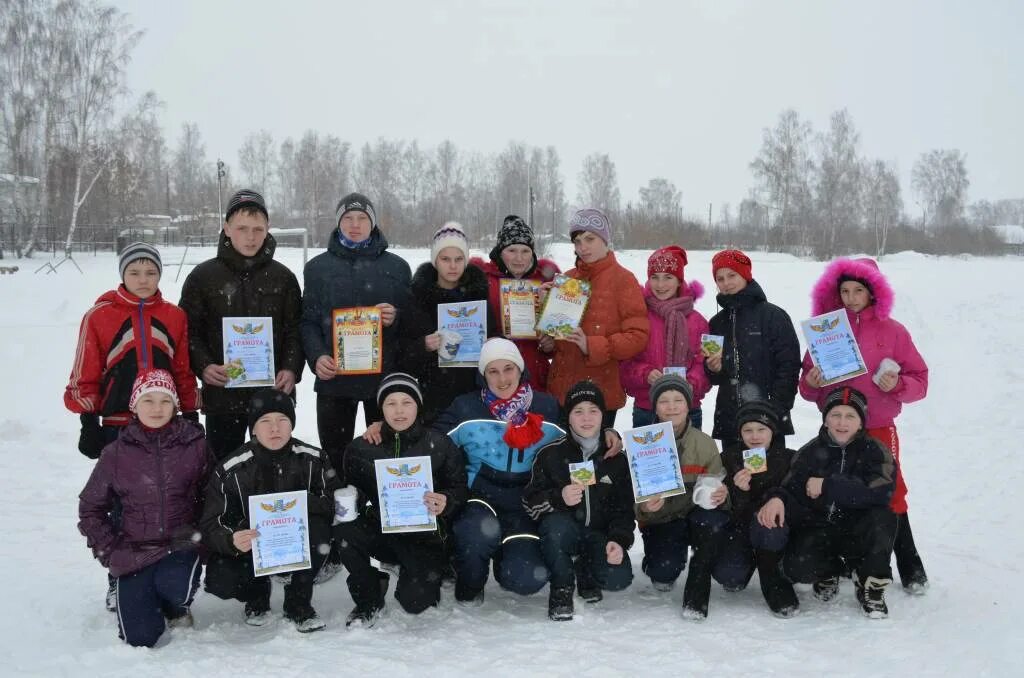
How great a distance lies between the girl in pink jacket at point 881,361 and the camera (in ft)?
15.2

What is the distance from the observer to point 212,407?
4680 mm

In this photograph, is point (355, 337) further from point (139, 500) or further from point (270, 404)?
point (139, 500)

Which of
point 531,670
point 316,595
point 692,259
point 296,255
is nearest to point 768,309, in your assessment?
point 531,670


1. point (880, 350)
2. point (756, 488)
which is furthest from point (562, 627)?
point (880, 350)

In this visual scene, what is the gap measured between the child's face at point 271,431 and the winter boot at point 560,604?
70.6 inches

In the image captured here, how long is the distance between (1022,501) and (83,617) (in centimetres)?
741

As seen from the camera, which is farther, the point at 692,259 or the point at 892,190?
the point at 892,190

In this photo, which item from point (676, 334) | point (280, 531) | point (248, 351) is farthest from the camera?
point (676, 334)

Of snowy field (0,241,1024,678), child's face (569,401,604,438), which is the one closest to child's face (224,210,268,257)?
snowy field (0,241,1024,678)

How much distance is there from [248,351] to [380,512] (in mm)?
1360

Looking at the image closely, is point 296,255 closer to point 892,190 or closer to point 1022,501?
point 1022,501

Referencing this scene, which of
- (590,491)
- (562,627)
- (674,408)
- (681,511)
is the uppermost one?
(674,408)

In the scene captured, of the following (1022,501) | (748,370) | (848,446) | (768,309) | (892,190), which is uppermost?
(892,190)

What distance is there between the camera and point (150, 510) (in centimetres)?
400
